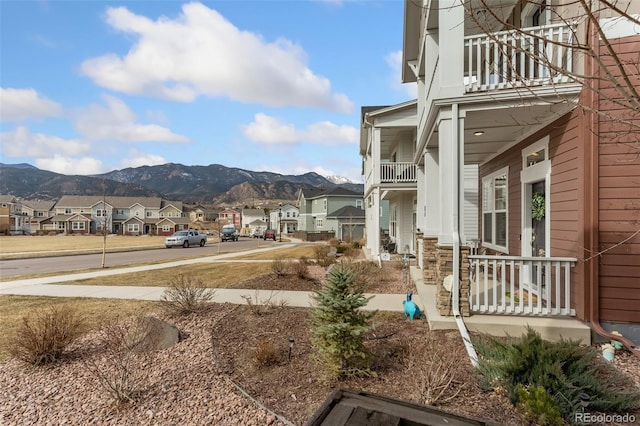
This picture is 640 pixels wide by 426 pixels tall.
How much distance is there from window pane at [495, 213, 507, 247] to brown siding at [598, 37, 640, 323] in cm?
381

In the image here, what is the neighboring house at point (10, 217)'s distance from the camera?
60.8m

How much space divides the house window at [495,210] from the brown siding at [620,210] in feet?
11.6

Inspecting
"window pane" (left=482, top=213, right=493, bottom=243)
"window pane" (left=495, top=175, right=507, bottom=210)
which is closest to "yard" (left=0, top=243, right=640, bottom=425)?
"window pane" (left=495, top=175, right=507, bottom=210)

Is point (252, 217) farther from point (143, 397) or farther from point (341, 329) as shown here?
point (341, 329)

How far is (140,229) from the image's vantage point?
71125 mm

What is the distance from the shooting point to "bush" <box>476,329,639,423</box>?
2.99 m

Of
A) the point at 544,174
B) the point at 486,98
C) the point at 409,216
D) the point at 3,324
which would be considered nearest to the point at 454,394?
the point at 486,98

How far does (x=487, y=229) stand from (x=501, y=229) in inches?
52.2

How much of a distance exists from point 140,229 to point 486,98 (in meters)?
77.6

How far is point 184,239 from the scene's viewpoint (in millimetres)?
31609

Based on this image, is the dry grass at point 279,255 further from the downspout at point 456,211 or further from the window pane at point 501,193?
the downspout at point 456,211

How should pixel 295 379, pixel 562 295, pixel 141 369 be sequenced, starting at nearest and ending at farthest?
pixel 295 379 → pixel 141 369 → pixel 562 295

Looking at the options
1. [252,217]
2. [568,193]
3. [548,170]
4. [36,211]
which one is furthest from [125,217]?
[568,193]

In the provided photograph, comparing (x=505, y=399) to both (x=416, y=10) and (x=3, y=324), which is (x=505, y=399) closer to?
(x=3, y=324)
